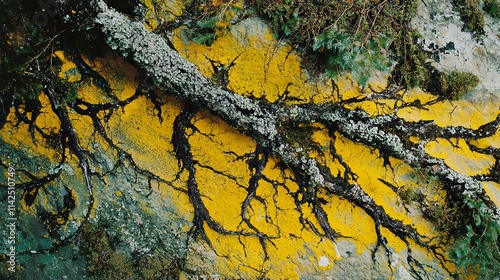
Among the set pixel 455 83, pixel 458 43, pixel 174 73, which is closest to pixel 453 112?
pixel 455 83

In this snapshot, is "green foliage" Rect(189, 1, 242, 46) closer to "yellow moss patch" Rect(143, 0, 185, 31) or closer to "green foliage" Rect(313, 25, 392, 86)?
"yellow moss patch" Rect(143, 0, 185, 31)

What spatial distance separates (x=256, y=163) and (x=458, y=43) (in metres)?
1.55

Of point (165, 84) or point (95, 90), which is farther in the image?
point (95, 90)

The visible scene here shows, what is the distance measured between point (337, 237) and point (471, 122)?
1149 millimetres

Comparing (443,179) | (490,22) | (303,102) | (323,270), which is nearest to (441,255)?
(443,179)

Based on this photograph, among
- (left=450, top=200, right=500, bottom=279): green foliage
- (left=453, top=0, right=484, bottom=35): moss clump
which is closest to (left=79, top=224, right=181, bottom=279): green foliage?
(left=450, top=200, right=500, bottom=279): green foliage

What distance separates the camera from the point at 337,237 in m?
3.01

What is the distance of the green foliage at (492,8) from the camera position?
3025 mm

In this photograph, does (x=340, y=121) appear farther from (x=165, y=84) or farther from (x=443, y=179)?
(x=165, y=84)

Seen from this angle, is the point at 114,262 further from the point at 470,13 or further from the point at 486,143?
the point at 470,13

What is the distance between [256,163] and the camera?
3006 millimetres

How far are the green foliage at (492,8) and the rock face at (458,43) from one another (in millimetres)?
25

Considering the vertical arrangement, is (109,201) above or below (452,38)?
below

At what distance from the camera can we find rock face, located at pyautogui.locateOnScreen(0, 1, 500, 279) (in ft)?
9.60
